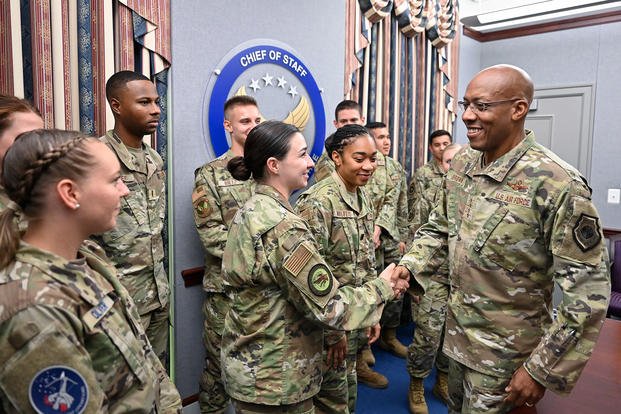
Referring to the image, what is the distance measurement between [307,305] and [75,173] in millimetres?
799

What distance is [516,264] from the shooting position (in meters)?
1.48

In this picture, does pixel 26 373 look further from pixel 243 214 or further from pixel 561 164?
pixel 561 164

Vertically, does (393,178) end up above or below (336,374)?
above

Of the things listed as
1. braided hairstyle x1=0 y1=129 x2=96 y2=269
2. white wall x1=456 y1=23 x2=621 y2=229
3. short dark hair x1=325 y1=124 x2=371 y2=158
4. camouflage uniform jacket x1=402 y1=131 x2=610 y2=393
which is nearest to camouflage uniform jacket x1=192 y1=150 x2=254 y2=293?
short dark hair x1=325 y1=124 x2=371 y2=158

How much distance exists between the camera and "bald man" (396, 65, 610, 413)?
1.32 metres

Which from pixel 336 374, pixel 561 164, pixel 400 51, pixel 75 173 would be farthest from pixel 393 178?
pixel 75 173

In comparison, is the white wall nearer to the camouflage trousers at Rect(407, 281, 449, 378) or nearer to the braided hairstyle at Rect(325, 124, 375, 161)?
the camouflage trousers at Rect(407, 281, 449, 378)

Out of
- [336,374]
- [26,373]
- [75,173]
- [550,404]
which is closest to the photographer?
[26,373]

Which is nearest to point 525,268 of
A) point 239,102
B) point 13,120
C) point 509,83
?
point 509,83

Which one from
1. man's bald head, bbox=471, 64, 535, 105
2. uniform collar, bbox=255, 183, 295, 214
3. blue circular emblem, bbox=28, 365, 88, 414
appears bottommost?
blue circular emblem, bbox=28, 365, 88, 414

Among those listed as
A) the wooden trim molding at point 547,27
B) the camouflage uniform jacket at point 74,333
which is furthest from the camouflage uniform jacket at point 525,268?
the wooden trim molding at point 547,27

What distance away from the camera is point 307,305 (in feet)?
4.66


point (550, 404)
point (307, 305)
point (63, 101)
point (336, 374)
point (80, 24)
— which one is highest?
point (80, 24)

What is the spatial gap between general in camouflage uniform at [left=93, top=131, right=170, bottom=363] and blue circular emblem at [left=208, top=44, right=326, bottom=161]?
1.88 ft
